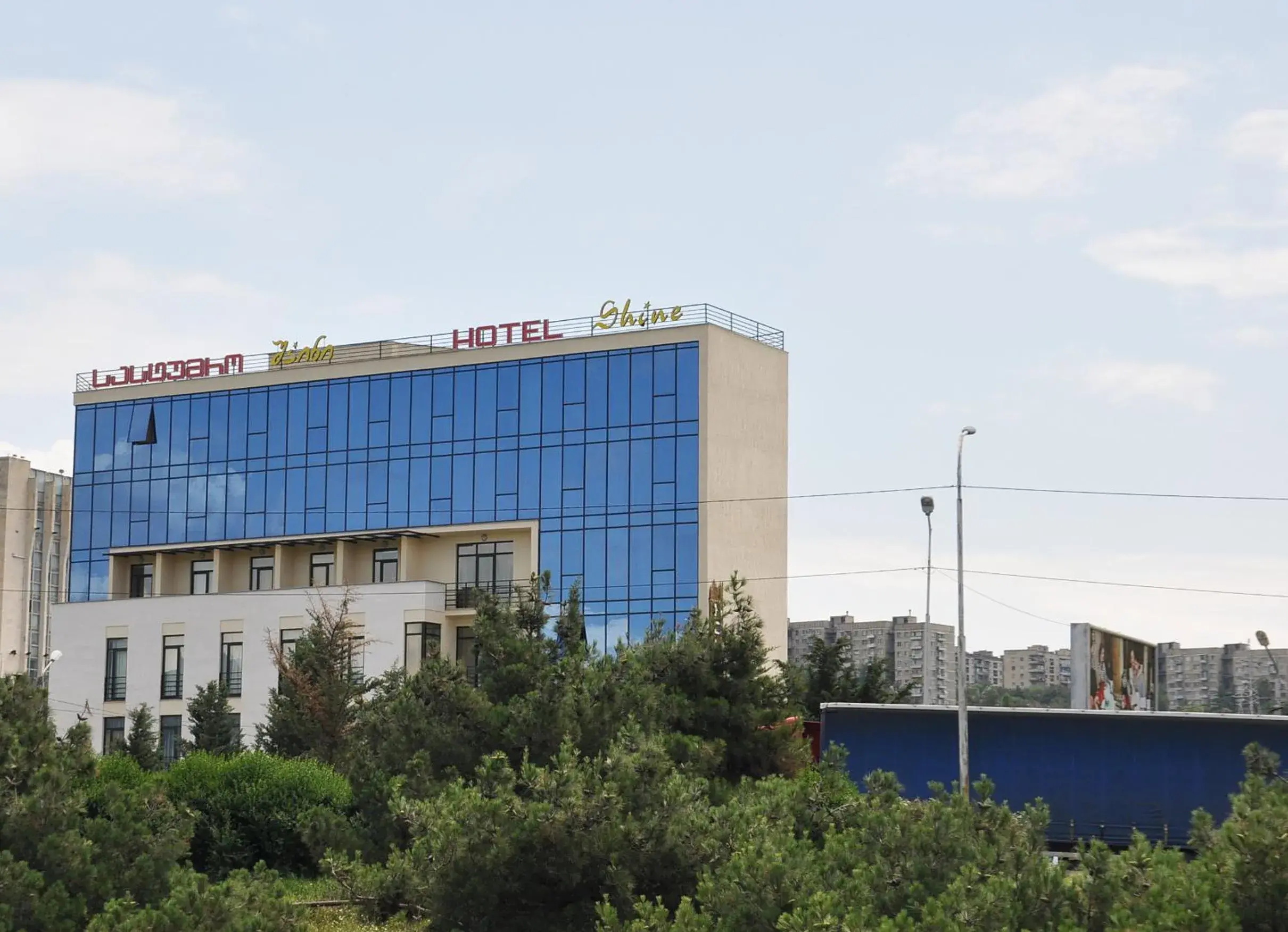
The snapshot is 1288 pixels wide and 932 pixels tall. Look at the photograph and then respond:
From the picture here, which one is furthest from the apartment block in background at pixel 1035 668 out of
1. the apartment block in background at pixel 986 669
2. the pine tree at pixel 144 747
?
the pine tree at pixel 144 747

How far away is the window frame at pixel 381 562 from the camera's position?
67562mm

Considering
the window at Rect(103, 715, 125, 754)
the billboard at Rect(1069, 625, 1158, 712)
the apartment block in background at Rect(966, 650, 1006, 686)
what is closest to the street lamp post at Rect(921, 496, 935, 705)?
the billboard at Rect(1069, 625, 1158, 712)

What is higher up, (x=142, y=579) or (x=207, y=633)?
(x=142, y=579)

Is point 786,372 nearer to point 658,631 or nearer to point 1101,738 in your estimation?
point 1101,738

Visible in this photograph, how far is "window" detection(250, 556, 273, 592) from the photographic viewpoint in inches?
2781

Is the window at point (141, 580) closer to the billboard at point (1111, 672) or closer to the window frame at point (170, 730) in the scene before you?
the window frame at point (170, 730)

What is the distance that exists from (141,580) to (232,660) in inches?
310

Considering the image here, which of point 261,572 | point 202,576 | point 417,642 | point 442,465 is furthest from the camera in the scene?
point 202,576

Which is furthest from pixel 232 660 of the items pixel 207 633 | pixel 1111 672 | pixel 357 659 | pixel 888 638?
pixel 888 638

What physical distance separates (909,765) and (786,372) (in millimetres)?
26325

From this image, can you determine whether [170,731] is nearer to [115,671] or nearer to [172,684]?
[172,684]

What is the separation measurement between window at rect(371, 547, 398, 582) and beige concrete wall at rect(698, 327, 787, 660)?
1370cm

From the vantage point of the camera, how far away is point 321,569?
69.2m

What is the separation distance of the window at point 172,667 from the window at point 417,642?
1091 centimetres
